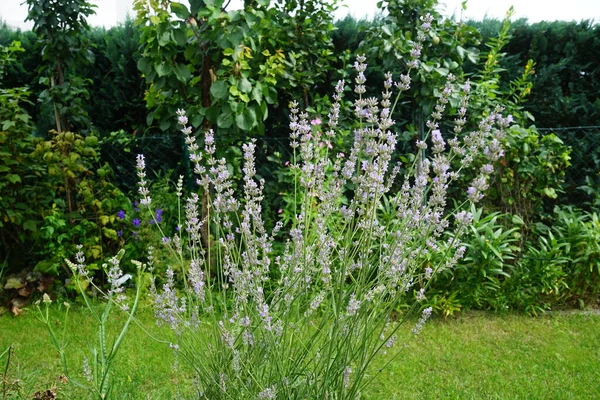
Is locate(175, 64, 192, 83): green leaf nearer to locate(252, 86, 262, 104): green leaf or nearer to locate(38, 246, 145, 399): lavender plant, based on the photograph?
locate(252, 86, 262, 104): green leaf

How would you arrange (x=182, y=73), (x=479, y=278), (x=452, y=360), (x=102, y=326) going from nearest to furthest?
1. (x=102, y=326)
2. (x=452, y=360)
3. (x=479, y=278)
4. (x=182, y=73)

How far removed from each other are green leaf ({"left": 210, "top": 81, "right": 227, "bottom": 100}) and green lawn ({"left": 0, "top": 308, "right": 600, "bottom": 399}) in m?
1.83

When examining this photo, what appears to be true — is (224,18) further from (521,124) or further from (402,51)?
(521,124)

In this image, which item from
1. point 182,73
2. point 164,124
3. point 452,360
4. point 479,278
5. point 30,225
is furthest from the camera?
point 164,124

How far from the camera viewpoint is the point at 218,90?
422cm

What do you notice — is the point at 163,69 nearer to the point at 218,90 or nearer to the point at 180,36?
the point at 180,36

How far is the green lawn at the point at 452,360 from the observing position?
9.90ft

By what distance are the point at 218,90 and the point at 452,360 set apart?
261cm

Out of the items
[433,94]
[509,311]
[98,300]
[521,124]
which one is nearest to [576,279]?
[509,311]

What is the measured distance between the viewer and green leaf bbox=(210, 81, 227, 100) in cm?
421

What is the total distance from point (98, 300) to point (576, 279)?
3.99 meters

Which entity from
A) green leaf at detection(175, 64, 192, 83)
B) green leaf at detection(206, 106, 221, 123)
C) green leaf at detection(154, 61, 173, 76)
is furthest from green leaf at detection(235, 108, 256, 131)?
green leaf at detection(154, 61, 173, 76)

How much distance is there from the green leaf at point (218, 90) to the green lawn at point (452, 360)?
1.83 metres

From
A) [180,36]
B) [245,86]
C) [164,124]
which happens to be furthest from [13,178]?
[245,86]
